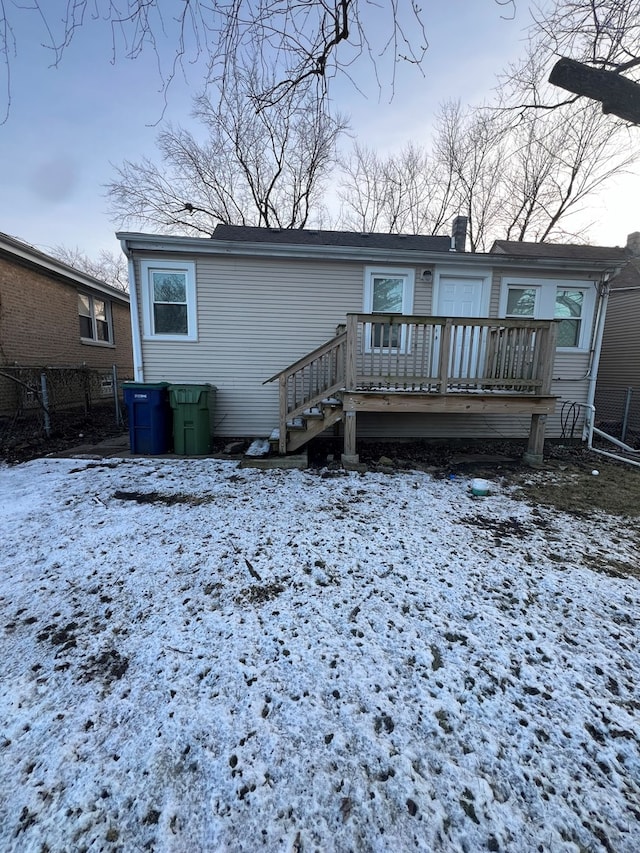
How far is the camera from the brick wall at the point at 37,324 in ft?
25.9

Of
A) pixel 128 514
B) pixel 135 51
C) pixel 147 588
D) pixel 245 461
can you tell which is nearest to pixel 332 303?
pixel 245 461

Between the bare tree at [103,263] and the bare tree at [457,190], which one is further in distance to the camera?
the bare tree at [103,263]

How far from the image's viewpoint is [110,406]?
1093 centimetres

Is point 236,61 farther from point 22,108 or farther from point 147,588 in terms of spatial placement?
point 147,588

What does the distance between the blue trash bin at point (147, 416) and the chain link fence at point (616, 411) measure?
9.97 meters

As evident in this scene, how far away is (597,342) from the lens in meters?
6.70

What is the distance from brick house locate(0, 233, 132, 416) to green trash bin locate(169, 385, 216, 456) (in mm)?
3885

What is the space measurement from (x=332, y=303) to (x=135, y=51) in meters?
4.31

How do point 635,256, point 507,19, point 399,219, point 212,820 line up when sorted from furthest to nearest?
point 399,219, point 635,256, point 507,19, point 212,820

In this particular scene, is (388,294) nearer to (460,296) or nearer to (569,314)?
(460,296)

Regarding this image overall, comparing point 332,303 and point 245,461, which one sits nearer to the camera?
point 245,461

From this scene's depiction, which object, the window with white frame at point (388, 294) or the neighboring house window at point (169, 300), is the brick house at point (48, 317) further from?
the window with white frame at point (388, 294)

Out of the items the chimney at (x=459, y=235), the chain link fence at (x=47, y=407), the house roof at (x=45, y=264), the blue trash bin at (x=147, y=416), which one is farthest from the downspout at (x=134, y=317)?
the chimney at (x=459, y=235)

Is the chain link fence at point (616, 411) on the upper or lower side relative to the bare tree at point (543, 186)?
lower
